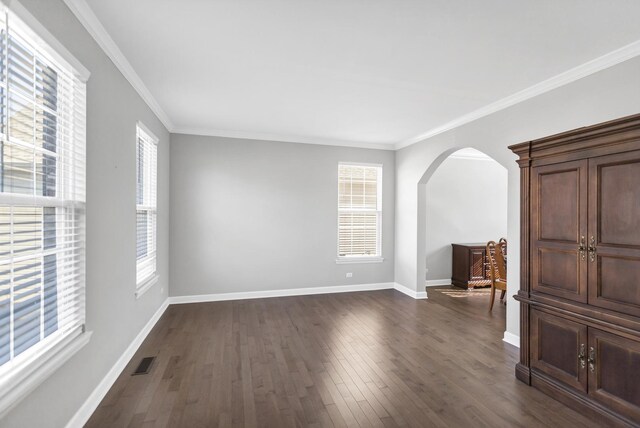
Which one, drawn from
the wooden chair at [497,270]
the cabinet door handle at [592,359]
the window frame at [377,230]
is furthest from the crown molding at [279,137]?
the cabinet door handle at [592,359]

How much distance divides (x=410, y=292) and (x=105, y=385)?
4522mm

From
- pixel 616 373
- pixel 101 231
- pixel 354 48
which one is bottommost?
pixel 616 373

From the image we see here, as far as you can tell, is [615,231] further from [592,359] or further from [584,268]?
[592,359]

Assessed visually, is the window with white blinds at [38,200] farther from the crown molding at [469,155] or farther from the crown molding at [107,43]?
the crown molding at [469,155]

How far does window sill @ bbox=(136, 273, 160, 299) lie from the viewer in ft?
10.8

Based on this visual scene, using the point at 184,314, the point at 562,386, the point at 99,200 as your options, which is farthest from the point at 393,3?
the point at 184,314

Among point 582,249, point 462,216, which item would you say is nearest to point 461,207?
point 462,216

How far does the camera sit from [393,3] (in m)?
1.97

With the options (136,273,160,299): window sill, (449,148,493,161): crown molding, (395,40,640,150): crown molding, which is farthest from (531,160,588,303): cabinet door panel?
(449,148,493,161): crown molding

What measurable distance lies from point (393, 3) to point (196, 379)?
325cm

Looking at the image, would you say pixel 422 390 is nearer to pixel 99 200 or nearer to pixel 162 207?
pixel 99 200

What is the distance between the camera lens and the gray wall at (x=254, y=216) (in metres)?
4.98

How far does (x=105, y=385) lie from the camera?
2.47 m

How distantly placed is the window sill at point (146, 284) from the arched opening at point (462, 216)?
4717 mm
